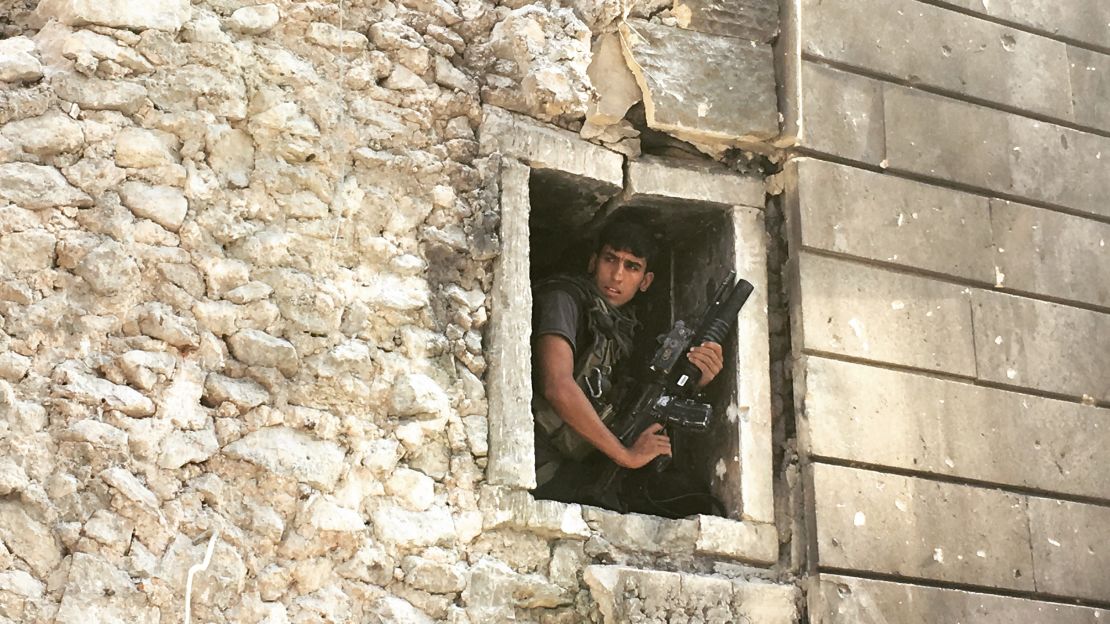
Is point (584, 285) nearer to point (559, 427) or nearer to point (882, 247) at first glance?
point (559, 427)

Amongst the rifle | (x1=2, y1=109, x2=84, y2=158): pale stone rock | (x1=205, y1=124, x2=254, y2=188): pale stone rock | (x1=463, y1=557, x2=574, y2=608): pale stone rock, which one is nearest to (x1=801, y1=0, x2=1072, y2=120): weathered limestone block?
the rifle

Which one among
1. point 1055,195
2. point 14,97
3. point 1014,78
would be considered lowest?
point 14,97

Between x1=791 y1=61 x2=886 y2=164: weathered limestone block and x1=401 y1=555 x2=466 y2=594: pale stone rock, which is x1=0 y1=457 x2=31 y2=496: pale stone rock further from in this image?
x1=791 y1=61 x2=886 y2=164: weathered limestone block

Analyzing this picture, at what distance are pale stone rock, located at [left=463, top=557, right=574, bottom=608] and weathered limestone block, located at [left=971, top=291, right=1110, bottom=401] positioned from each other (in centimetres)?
205

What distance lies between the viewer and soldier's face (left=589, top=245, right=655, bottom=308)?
577cm

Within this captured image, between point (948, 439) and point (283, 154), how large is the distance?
2.77 m

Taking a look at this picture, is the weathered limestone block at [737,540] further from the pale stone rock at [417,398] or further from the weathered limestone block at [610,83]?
Result: the weathered limestone block at [610,83]

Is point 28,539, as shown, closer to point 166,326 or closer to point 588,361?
point 166,326

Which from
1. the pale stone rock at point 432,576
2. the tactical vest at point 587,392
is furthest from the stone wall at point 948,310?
the pale stone rock at point 432,576

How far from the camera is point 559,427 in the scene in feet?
18.0

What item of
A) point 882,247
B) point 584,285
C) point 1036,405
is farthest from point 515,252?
point 1036,405

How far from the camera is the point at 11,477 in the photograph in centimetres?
397

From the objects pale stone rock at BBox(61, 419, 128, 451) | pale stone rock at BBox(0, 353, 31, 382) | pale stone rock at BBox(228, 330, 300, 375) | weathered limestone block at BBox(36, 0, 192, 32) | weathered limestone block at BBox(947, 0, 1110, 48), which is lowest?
pale stone rock at BBox(61, 419, 128, 451)

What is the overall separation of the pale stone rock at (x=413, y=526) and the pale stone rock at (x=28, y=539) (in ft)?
3.35
